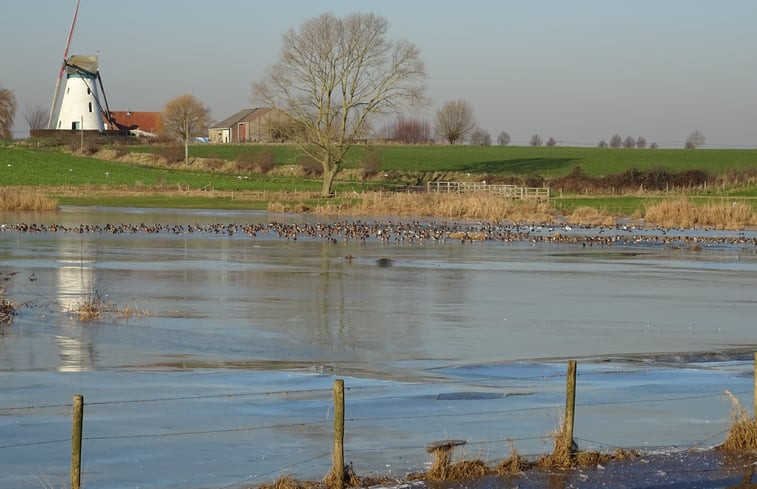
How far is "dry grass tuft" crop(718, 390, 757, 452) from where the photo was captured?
11.9m

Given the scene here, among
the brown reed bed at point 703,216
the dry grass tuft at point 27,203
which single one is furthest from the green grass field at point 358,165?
the dry grass tuft at point 27,203

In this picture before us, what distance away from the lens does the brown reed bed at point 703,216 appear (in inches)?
2127

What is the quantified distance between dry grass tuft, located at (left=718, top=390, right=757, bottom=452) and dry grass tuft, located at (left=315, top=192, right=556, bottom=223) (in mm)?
45493

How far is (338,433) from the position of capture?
9836 mm

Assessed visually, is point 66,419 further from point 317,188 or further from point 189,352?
point 317,188

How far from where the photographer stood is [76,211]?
201 feet

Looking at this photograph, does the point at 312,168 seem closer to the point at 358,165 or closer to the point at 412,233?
the point at 358,165

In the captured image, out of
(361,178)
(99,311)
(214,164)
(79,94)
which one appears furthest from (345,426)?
(79,94)

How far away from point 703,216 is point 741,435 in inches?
1752

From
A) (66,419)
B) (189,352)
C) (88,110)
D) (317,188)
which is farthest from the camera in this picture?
(88,110)

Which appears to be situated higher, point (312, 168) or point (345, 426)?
point (312, 168)

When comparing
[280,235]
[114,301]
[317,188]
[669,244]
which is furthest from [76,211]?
[114,301]

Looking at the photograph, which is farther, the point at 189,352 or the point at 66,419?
the point at 189,352

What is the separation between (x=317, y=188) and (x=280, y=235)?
40.7 meters
